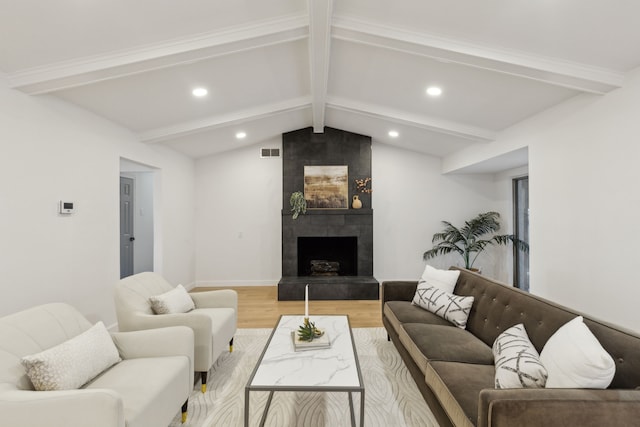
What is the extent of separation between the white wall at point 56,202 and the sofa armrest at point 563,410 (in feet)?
10.8

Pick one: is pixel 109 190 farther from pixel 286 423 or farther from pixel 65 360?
pixel 286 423

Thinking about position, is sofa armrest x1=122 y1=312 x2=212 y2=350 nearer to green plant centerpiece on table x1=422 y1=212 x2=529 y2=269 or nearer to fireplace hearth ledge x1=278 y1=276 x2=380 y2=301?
fireplace hearth ledge x1=278 y1=276 x2=380 y2=301

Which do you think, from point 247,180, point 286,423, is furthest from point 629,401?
point 247,180

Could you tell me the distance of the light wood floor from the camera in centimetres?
425

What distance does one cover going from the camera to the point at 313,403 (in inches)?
93.9

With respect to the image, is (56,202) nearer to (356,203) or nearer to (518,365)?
(518,365)

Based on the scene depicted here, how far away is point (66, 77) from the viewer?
262 centimetres

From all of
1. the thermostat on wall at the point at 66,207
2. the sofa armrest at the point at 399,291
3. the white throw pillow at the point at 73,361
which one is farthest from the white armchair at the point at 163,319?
the sofa armrest at the point at 399,291

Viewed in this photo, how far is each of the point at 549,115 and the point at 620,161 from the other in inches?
39.1

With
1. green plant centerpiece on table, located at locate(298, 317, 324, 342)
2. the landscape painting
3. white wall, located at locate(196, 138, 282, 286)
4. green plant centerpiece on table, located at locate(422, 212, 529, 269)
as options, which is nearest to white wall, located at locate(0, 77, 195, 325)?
white wall, located at locate(196, 138, 282, 286)

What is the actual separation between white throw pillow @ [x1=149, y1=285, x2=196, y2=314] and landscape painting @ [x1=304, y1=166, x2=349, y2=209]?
334cm

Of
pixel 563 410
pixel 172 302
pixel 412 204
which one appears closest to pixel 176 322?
pixel 172 302

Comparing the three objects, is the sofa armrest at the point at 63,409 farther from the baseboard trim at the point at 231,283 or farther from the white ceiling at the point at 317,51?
the baseboard trim at the point at 231,283

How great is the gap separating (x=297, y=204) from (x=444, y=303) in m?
3.44
